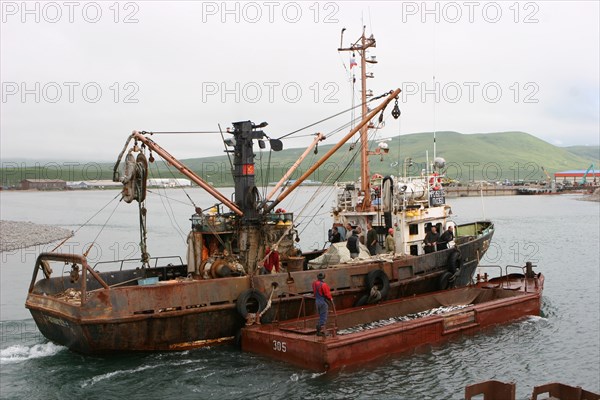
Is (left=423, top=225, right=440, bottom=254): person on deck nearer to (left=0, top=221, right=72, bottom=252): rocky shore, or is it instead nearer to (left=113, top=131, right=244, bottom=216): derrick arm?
(left=113, top=131, right=244, bottom=216): derrick arm

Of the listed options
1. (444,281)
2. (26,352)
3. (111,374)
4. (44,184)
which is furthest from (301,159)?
(44,184)

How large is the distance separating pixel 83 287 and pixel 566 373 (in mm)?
11293

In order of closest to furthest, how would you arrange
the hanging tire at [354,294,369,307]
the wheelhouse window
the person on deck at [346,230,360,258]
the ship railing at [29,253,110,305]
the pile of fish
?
the ship railing at [29,253,110,305], the pile of fish, the hanging tire at [354,294,369,307], the person on deck at [346,230,360,258], the wheelhouse window

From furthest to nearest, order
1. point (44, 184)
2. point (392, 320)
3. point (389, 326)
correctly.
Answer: point (44, 184) < point (392, 320) < point (389, 326)

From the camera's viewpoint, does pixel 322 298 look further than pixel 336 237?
No

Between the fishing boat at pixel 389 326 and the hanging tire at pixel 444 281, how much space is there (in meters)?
0.48

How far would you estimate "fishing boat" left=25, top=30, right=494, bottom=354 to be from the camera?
14.0m

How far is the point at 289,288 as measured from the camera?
1588 cm

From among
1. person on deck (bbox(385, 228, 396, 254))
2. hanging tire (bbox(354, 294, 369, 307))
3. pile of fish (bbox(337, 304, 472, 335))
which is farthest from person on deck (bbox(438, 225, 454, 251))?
hanging tire (bbox(354, 294, 369, 307))

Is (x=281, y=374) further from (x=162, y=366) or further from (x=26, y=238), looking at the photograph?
(x=26, y=238)

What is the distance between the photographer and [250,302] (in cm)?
1531

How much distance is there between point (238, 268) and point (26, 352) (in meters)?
5.64

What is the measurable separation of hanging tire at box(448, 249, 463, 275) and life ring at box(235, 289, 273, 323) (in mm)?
7078

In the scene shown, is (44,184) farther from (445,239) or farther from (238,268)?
(238,268)
